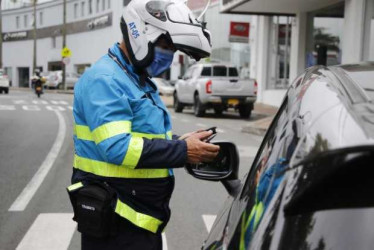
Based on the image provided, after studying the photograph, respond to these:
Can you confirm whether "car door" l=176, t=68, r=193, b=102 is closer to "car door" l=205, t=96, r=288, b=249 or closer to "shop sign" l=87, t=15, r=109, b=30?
"car door" l=205, t=96, r=288, b=249

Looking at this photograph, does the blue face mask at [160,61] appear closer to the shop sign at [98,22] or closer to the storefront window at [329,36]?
the storefront window at [329,36]

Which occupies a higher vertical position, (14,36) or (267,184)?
(14,36)

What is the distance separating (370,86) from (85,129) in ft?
3.94

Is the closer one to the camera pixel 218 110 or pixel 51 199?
pixel 51 199

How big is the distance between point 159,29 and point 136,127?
42cm

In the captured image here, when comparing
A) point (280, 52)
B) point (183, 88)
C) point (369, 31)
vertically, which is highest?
point (369, 31)

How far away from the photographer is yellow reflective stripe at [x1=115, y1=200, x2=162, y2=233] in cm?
240

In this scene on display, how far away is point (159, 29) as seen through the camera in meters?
2.43

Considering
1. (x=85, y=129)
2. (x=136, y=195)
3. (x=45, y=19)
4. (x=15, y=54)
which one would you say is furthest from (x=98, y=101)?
(x=15, y=54)

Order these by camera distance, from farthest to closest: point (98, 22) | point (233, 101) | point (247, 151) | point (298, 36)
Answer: point (98, 22) → point (298, 36) → point (233, 101) → point (247, 151)

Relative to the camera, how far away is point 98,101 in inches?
89.7

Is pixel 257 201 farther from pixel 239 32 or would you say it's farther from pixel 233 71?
pixel 239 32

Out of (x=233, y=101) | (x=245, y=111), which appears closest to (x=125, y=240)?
(x=233, y=101)

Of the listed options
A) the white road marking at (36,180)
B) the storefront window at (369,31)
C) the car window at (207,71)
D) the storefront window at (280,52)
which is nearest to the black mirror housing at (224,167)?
the white road marking at (36,180)
